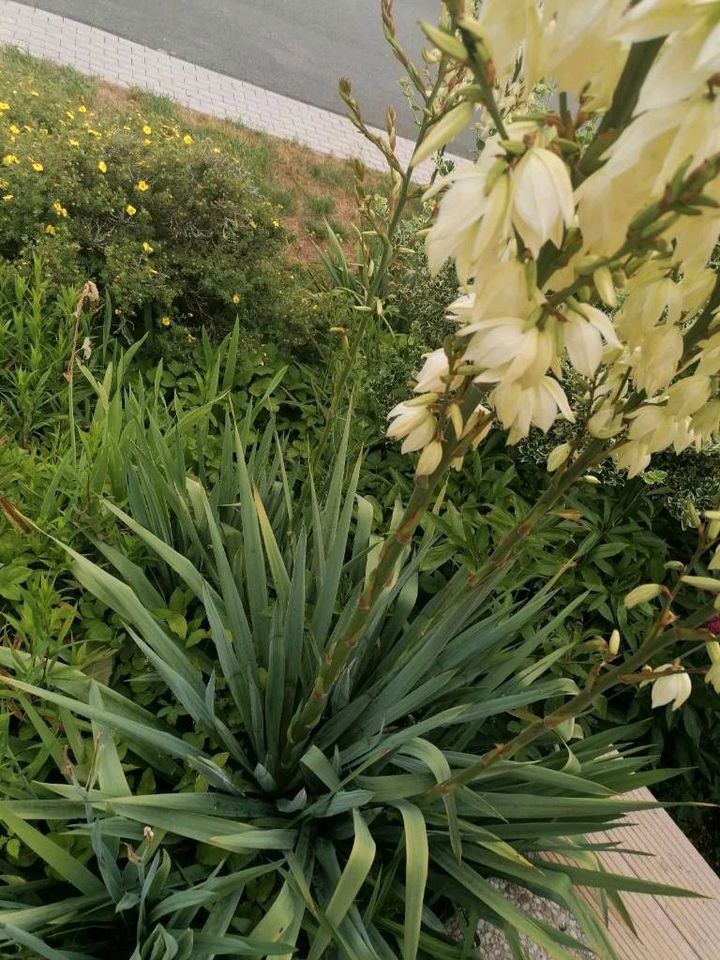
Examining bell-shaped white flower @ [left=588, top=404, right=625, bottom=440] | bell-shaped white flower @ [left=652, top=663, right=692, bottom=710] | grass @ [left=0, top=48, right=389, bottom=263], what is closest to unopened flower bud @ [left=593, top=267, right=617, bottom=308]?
bell-shaped white flower @ [left=588, top=404, right=625, bottom=440]

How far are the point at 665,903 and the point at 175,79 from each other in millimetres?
5898

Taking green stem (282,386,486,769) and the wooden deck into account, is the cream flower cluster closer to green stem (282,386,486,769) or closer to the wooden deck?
green stem (282,386,486,769)

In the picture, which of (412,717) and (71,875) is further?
(412,717)

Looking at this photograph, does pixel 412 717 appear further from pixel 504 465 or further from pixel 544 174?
pixel 544 174

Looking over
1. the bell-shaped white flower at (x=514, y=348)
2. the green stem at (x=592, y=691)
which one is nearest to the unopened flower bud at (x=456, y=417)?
the bell-shaped white flower at (x=514, y=348)

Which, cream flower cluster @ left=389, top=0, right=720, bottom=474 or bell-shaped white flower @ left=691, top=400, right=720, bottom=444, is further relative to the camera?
bell-shaped white flower @ left=691, top=400, right=720, bottom=444

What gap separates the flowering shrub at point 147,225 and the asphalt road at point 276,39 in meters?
3.75

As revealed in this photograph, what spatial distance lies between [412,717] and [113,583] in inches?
29.5

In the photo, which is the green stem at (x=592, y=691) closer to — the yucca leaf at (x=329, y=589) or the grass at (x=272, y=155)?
the yucca leaf at (x=329, y=589)

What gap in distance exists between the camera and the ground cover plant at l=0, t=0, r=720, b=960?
2.18ft

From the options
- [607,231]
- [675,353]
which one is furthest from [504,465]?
[607,231]

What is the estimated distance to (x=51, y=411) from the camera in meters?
2.47

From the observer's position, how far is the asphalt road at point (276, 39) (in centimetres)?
612

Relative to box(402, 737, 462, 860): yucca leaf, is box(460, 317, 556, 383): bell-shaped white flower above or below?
above
